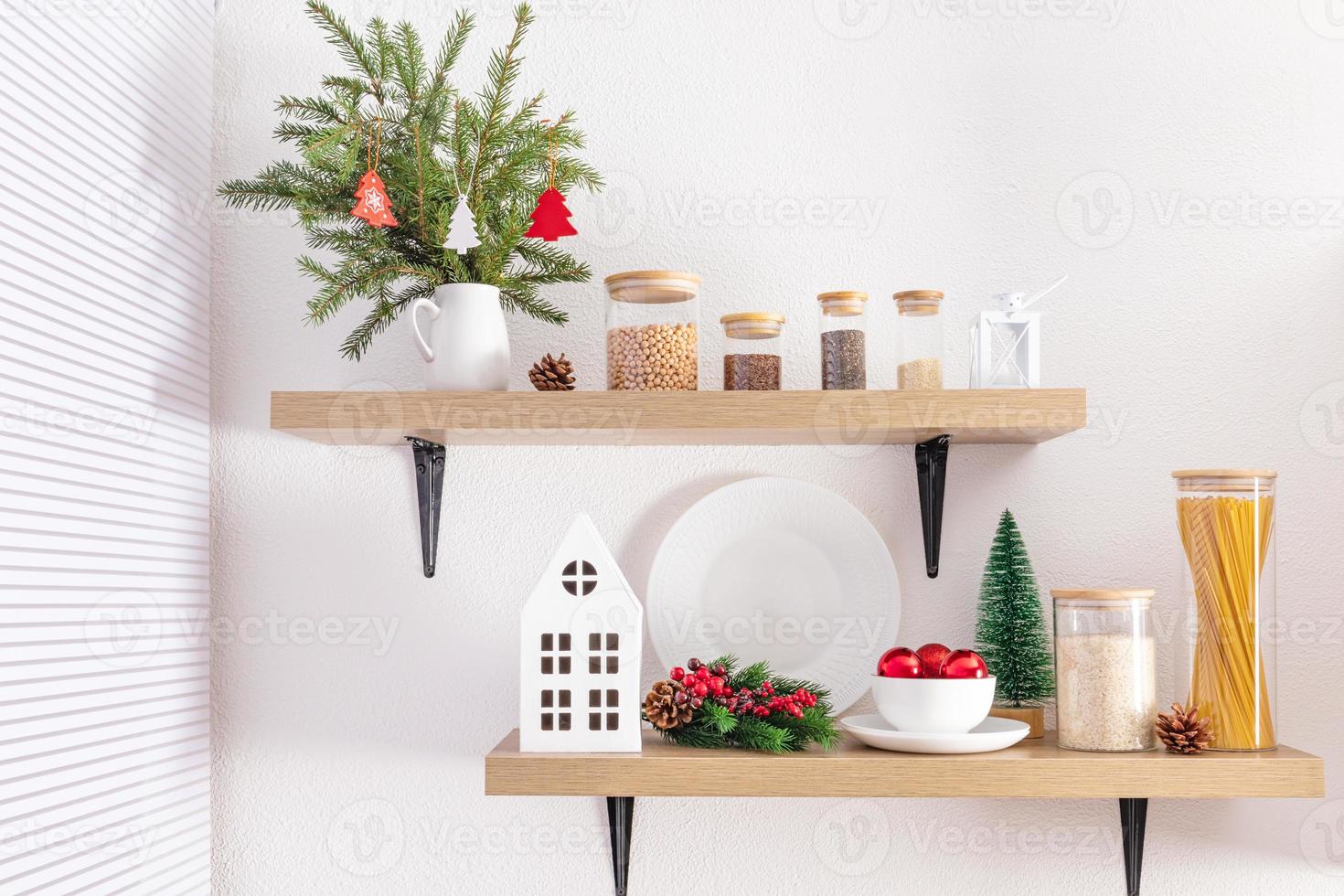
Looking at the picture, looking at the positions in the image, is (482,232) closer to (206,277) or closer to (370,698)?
(206,277)

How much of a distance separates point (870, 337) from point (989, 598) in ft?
1.05

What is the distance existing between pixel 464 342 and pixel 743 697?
45 centimetres

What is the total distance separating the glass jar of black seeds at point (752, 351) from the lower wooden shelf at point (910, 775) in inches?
14.5

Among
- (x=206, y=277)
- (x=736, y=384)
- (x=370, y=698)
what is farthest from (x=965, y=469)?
(x=206, y=277)

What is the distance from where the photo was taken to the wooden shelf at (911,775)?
970 millimetres

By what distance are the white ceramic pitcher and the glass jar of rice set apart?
23.6 inches

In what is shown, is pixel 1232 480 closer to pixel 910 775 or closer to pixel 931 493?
pixel 931 493

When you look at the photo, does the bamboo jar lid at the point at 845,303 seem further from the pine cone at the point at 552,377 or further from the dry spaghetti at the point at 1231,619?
the dry spaghetti at the point at 1231,619

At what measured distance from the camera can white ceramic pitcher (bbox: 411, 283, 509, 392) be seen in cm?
107

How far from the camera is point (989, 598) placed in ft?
3.73

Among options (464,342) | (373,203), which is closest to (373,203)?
(373,203)

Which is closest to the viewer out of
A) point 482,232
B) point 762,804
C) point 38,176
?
point 38,176

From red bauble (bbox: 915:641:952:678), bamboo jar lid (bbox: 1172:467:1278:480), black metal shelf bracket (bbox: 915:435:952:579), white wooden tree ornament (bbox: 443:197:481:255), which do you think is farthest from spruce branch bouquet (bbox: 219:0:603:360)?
bamboo jar lid (bbox: 1172:467:1278:480)

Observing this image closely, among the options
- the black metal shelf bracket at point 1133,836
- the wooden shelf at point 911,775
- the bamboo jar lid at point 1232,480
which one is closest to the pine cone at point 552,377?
the wooden shelf at point 911,775
